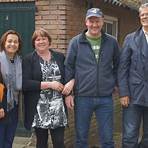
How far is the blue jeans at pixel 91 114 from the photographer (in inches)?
226

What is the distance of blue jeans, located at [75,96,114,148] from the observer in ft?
18.9

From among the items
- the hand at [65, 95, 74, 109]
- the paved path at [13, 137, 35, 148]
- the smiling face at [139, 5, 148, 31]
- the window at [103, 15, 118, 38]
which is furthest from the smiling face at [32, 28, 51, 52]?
the window at [103, 15, 118, 38]

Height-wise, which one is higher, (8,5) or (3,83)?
(8,5)

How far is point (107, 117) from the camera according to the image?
5797mm

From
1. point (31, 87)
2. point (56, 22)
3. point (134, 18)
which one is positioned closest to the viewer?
point (31, 87)

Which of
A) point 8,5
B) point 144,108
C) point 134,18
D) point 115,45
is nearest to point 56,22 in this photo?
point 8,5

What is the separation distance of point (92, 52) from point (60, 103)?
2.42 feet

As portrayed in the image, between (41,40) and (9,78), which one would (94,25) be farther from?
(9,78)

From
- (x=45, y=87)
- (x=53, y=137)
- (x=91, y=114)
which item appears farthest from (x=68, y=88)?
(x=53, y=137)

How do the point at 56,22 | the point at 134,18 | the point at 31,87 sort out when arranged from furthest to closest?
the point at 134,18 → the point at 56,22 → the point at 31,87

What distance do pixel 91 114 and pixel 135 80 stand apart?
70 centimetres

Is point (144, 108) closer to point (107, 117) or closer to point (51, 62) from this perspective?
point (107, 117)

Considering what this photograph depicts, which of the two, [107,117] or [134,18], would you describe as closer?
[107,117]

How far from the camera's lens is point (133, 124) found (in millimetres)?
5738
